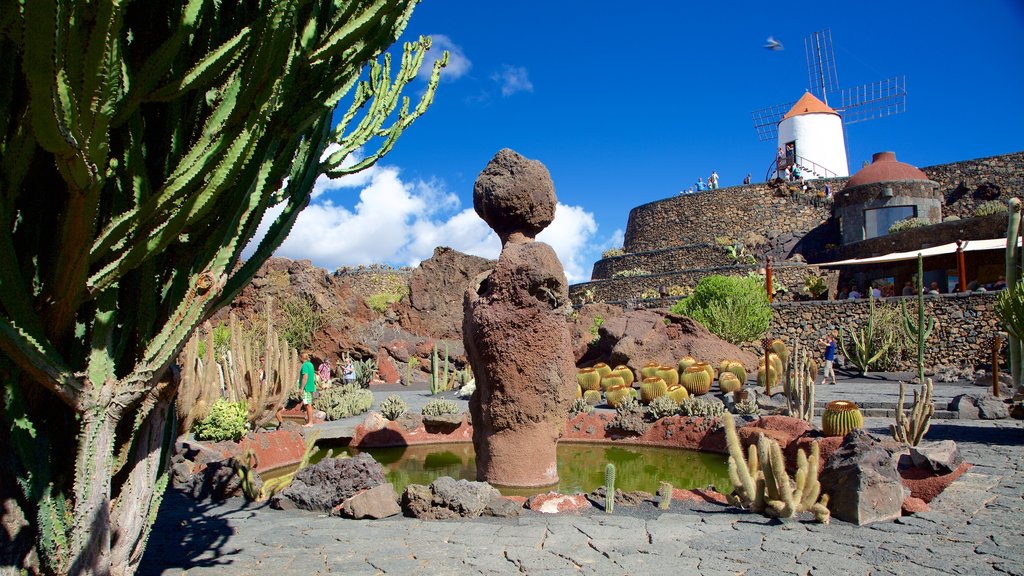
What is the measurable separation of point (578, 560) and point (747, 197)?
35051 mm

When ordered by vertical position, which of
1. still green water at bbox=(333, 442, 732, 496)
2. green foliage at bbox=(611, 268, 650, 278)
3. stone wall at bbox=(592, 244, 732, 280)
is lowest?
still green water at bbox=(333, 442, 732, 496)

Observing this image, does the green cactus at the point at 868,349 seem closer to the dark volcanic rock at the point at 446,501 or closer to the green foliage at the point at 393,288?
the dark volcanic rock at the point at 446,501

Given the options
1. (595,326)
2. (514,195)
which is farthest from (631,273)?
(514,195)

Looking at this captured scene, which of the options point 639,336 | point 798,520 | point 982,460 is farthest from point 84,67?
point 639,336

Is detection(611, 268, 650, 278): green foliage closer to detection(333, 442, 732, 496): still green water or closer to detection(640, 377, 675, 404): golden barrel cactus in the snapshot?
detection(640, 377, 675, 404): golden barrel cactus

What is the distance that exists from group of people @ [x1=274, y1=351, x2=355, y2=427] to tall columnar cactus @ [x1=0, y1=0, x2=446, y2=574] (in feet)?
25.3

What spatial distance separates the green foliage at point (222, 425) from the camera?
8.41 metres

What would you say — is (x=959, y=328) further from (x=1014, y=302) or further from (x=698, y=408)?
(x=698, y=408)

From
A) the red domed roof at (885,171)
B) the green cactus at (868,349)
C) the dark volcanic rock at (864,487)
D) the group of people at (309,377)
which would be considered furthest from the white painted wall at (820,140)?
the dark volcanic rock at (864,487)

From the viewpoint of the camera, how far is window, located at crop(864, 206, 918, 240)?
99.8 feet

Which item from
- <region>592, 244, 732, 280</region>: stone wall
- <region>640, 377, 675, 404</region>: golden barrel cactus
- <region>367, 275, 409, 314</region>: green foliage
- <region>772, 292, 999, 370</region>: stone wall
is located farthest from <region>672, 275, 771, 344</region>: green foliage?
<region>367, 275, 409, 314</region>: green foliage

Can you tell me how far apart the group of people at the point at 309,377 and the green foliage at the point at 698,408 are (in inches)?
201

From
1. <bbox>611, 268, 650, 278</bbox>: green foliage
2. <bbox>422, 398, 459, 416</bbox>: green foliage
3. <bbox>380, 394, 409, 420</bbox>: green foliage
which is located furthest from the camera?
<bbox>611, 268, 650, 278</bbox>: green foliage

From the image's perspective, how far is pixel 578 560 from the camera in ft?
14.0
